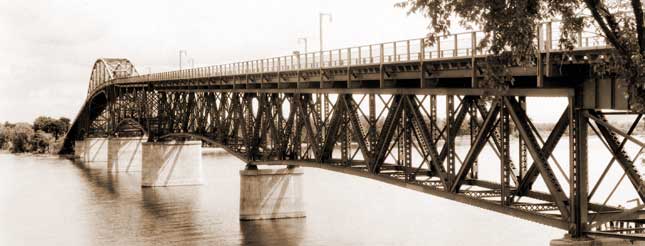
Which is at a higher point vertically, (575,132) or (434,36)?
(434,36)

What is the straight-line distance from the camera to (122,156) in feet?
383

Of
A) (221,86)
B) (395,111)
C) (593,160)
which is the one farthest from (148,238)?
(593,160)

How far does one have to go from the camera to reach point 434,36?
19.5 m

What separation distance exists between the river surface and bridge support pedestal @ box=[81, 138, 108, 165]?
5270cm

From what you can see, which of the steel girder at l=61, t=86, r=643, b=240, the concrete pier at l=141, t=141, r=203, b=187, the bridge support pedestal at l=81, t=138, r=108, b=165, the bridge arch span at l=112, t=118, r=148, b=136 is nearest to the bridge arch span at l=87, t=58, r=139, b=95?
the bridge support pedestal at l=81, t=138, r=108, b=165

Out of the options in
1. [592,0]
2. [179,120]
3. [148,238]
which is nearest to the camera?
[592,0]

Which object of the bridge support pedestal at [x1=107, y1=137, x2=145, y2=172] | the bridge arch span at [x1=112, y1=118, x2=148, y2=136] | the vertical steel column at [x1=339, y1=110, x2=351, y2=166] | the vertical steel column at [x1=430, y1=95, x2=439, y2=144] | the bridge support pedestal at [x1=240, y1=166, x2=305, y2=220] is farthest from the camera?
the bridge support pedestal at [x1=107, y1=137, x2=145, y2=172]

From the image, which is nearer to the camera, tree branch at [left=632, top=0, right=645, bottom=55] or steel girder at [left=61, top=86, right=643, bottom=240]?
tree branch at [left=632, top=0, right=645, bottom=55]

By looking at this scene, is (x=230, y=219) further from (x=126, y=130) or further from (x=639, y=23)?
(x=126, y=130)

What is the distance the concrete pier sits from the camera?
8812 cm

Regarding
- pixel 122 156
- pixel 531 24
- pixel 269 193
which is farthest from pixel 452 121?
pixel 122 156

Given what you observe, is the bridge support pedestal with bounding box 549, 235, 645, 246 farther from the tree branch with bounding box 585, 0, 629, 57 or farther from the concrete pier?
the concrete pier

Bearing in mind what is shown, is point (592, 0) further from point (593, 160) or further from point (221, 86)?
point (593, 160)

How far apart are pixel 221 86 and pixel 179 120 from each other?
62.0ft
